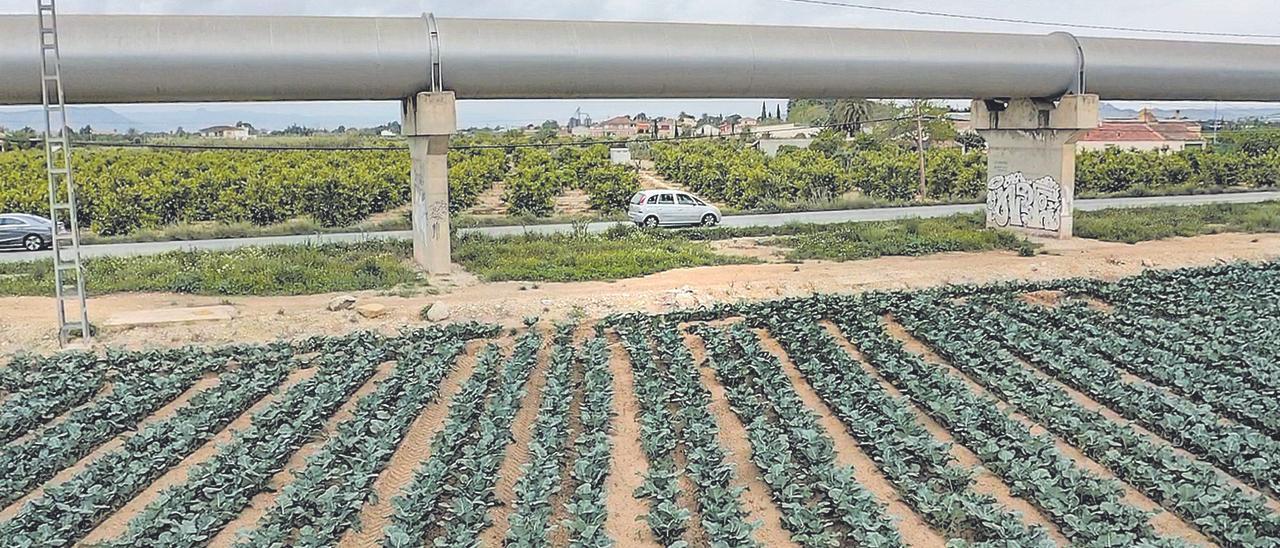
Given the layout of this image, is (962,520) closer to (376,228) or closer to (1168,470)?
(1168,470)

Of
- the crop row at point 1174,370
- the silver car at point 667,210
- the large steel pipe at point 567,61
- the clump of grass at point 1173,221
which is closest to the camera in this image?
the crop row at point 1174,370

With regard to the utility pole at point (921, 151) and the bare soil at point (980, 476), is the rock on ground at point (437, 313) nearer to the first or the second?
the bare soil at point (980, 476)

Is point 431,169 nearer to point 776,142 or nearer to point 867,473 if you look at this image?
point 867,473

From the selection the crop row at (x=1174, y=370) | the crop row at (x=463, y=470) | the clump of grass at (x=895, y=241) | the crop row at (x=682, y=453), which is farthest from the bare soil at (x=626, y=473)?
the clump of grass at (x=895, y=241)

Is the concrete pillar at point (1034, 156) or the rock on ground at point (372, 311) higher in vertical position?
the concrete pillar at point (1034, 156)

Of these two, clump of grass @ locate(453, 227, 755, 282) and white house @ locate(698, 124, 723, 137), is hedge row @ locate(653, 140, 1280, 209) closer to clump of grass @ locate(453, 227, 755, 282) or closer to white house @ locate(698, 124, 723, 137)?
clump of grass @ locate(453, 227, 755, 282)

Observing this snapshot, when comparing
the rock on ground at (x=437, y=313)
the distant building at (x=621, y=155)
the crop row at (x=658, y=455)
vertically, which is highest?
the distant building at (x=621, y=155)
